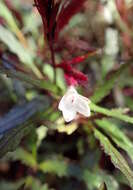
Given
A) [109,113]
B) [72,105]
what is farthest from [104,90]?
[72,105]

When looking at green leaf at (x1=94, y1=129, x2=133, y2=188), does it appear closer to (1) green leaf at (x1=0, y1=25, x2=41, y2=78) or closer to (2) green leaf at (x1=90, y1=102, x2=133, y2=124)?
(2) green leaf at (x1=90, y1=102, x2=133, y2=124)

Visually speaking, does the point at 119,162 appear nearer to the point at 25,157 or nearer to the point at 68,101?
the point at 68,101

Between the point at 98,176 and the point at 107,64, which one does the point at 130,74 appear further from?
the point at 98,176

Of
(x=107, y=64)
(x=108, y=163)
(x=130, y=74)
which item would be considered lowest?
(x=108, y=163)

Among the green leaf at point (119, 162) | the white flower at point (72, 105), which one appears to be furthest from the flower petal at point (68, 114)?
the green leaf at point (119, 162)

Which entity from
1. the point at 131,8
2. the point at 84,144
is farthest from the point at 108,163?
the point at 131,8
